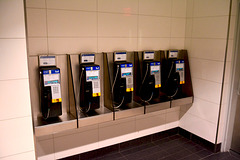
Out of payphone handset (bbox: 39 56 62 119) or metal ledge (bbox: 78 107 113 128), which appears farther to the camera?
metal ledge (bbox: 78 107 113 128)

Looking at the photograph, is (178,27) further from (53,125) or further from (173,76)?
(53,125)

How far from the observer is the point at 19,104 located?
1765 mm

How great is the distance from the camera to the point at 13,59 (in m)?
1.69

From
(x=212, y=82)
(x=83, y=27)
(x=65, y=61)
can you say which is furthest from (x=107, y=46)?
(x=212, y=82)

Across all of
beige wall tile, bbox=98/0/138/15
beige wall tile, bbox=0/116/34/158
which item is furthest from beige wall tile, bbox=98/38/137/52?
beige wall tile, bbox=0/116/34/158

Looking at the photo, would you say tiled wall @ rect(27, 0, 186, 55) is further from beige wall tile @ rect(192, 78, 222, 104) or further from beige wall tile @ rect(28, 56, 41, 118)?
beige wall tile @ rect(192, 78, 222, 104)

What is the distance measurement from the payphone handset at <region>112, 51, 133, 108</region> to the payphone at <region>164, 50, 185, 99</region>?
75 cm

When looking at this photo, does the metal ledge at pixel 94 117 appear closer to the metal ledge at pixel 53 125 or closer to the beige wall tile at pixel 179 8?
the metal ledge at pixel 53 125

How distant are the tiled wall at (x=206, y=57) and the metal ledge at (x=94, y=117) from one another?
151cm

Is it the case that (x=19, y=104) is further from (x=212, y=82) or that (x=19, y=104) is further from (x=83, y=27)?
(x=212, y=82)

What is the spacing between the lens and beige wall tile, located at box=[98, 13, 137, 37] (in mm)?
2693

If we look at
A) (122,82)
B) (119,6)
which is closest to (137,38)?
(119,6)

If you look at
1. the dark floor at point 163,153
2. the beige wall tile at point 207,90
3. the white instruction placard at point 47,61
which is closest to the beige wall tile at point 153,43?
the beige wall tile at point 207,90

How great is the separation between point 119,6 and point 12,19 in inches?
58.1
